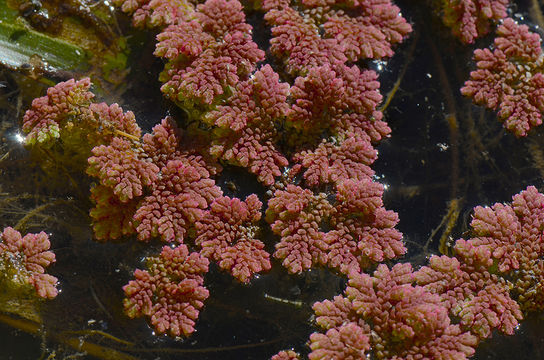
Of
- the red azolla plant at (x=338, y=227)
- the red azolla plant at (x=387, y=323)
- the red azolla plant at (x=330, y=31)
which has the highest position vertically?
the red azolla plant at (x=330, y=31)

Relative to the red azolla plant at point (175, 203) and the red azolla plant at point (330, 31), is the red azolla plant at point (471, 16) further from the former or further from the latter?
the red azolla plant at point (175, 203)

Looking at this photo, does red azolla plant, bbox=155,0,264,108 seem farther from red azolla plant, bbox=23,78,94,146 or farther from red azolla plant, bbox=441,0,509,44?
red azolla plant, bbox=441,0,509,44

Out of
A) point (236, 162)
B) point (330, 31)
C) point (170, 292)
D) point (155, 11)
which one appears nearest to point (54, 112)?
point (155, 11)

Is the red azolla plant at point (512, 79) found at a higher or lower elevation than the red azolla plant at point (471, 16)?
lower

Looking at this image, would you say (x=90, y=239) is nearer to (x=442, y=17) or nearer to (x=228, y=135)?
(x=228, y=135)

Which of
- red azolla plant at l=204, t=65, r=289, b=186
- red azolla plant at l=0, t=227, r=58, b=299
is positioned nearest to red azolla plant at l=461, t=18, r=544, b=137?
red azolla plant at l=204, t=65, r=289, b=186

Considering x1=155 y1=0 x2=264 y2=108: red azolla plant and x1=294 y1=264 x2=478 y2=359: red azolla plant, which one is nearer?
x1=294 y1=264 x2=478 y2=359: red azolla plant

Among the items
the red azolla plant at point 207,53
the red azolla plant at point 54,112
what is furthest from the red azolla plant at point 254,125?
the red azolla plant at point 54,112
